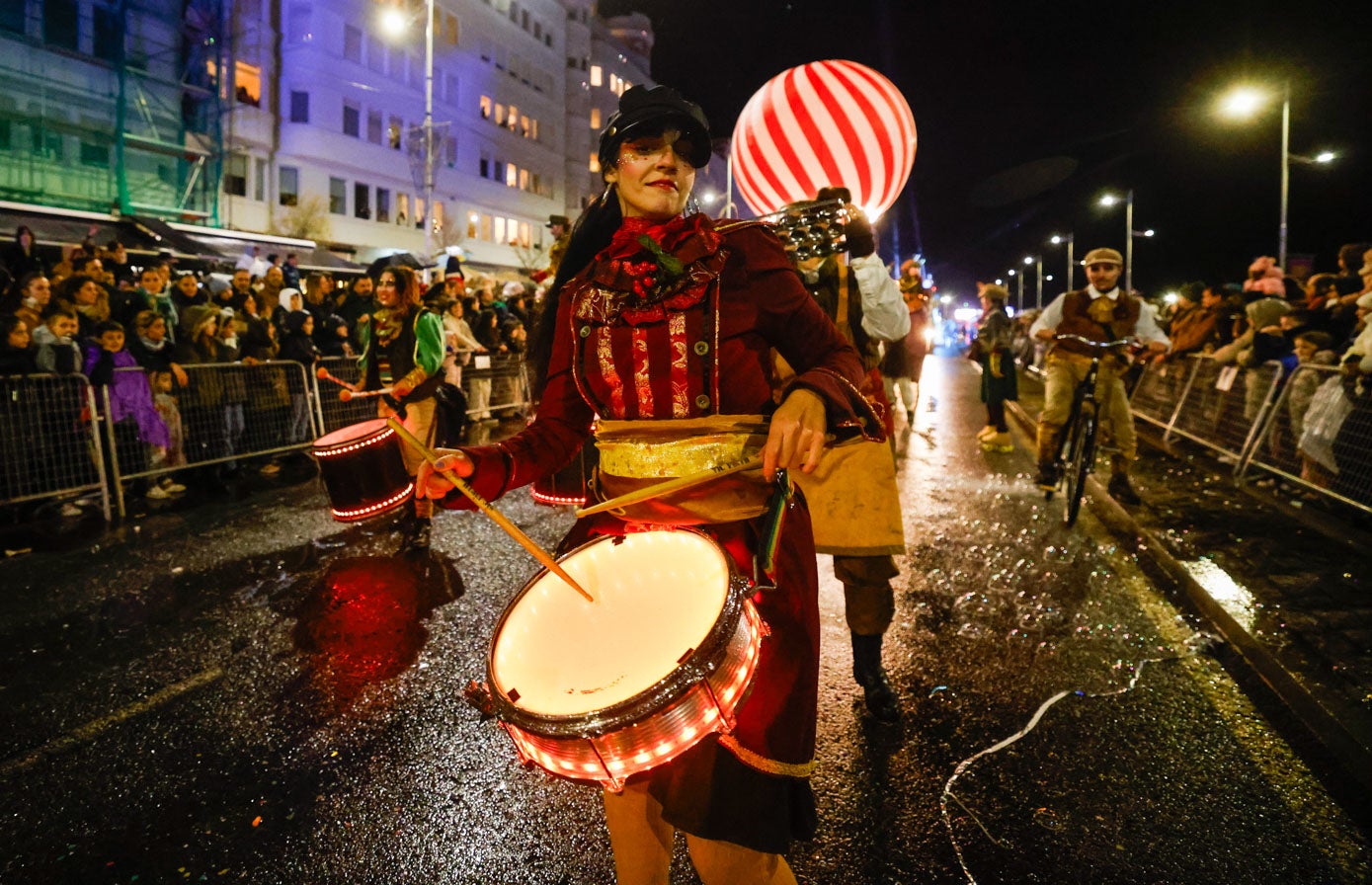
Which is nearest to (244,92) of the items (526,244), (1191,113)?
(526,244)

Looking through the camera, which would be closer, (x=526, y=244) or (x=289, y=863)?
(x=289, y=863)

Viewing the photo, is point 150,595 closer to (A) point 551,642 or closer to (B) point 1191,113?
(A) point 551,642

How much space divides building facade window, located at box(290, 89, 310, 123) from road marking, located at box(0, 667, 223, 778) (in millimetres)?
36789

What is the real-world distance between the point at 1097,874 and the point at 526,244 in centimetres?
4879

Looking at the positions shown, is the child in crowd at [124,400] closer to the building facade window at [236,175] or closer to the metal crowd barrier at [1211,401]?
the metal crowd barrier at [1211,401]

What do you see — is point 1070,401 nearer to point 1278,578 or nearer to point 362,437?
point 1278,578

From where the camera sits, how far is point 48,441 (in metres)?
6.91

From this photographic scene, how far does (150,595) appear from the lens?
4988 mm

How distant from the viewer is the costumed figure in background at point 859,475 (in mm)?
3148

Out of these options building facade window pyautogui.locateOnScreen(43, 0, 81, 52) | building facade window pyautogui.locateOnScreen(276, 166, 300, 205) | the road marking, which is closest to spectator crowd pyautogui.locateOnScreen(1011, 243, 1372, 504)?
the road marking

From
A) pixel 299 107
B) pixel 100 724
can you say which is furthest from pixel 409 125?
pixel 100 724

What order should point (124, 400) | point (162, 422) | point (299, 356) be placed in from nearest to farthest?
point (124, 400) → point (162, 422) → point (299, 356)

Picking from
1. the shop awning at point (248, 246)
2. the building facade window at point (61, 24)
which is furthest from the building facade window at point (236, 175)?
the building facade window at point (61, 24)

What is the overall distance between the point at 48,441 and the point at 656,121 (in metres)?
7.71
